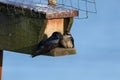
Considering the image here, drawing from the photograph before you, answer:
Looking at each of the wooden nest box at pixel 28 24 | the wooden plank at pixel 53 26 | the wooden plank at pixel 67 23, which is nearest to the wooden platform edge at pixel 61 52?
the wooden nest box at pixel 28 24

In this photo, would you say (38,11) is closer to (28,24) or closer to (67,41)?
(28,24)

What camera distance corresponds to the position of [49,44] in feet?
31.8

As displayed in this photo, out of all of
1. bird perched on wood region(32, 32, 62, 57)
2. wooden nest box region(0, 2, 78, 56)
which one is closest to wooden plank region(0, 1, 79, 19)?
wooden nest box region(0, 2, 78, 56)

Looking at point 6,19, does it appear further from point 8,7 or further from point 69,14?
point 69,14

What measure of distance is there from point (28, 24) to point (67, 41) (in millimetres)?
564

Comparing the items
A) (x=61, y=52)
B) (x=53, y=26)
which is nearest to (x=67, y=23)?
(x=53, y=26)

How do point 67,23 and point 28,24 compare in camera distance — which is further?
point 67,23

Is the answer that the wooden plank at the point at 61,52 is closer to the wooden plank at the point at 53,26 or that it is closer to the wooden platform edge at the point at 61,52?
the wooden platform edge at the point at 61,52

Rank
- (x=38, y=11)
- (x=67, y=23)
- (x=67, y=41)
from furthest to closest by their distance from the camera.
Answer: (x=67, y=23) → (x=67, y=41) → (x=38, y=11)

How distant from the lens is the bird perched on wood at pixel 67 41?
9969 mm

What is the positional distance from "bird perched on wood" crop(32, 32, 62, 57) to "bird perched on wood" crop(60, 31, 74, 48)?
0.33 feet

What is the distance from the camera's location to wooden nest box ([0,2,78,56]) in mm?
9656

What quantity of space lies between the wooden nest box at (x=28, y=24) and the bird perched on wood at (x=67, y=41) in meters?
0.11

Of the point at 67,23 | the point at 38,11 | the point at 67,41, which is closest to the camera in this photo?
the point at 38,11
